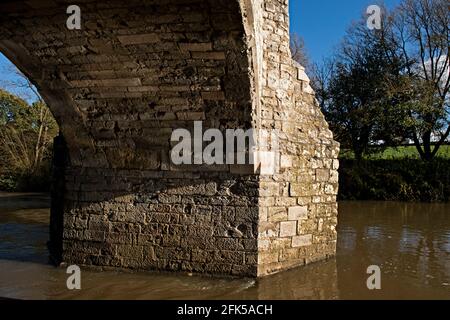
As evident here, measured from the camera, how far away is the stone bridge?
4.34 metres

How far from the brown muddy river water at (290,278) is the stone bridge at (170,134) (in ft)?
0.90

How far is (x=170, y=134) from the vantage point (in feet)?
17.0

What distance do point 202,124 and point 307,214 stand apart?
1914 millimetres

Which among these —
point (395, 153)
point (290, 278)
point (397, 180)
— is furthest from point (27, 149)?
point (290, 278)

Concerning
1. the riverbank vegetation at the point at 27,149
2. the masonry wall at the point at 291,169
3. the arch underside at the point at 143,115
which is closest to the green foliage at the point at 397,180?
the masonry wall at the point at 291,169

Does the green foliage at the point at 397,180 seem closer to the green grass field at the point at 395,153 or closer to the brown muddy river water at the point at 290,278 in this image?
the green grass field at the point at 395,153

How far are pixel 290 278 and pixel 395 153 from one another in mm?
13519

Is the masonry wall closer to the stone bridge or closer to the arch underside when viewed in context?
the stone bridge

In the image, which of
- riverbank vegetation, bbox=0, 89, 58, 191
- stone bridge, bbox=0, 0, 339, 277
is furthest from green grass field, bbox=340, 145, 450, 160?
riverbank vegetation, bbox=0, 89, 58, 191

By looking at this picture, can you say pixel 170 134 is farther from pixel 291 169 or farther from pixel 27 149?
pixel 27 149

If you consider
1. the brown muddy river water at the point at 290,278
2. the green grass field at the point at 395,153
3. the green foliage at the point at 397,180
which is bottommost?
the brown muddy river water at the point at 290,278

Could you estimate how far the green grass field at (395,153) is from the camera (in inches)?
612
